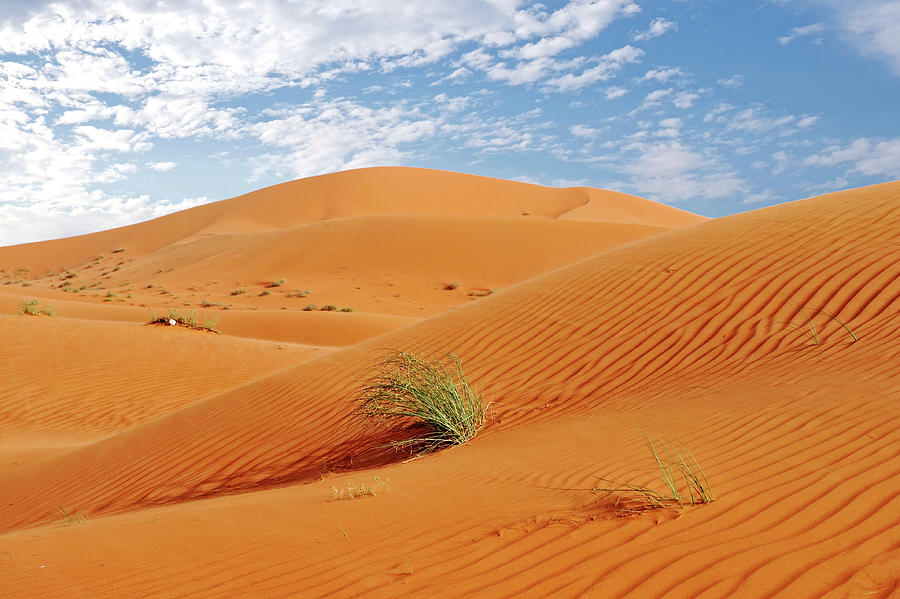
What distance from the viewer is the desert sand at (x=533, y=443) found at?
10.2ft

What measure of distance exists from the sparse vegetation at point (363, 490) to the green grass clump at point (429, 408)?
4.60ft

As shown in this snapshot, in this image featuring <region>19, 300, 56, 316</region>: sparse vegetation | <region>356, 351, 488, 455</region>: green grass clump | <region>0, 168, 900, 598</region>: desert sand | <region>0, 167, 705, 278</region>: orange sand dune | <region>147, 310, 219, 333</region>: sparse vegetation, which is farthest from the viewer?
<region>0, 167, 705, 278</region>: orange sand dune

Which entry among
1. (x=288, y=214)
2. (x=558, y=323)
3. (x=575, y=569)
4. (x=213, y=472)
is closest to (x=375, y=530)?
(x=575, y=569)

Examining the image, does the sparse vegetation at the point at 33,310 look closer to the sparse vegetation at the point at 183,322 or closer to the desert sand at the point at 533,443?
the desert sand at the point at 533,443

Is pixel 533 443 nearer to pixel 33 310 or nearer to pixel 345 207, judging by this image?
pixel 33 310

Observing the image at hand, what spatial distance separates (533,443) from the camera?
5652 millimetres

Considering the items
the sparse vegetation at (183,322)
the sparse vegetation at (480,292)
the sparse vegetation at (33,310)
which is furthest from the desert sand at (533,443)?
the sparse vegetation at (480,292)

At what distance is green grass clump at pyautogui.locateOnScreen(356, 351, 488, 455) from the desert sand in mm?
284

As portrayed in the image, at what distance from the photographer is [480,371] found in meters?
8.58

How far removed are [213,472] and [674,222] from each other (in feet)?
237

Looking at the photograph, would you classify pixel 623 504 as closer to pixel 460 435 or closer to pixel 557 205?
pixel 460 435

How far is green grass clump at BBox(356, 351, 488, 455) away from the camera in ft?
A: 21.4

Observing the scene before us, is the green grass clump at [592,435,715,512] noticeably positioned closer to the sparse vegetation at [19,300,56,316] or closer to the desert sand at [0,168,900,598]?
the desert sand at [0,168,900,598]

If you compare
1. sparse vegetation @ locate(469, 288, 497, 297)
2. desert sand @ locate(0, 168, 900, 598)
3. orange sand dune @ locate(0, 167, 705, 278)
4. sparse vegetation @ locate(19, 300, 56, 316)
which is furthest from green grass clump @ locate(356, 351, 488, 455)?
orange sand dune @ locate(0, 167, 705, 278)
